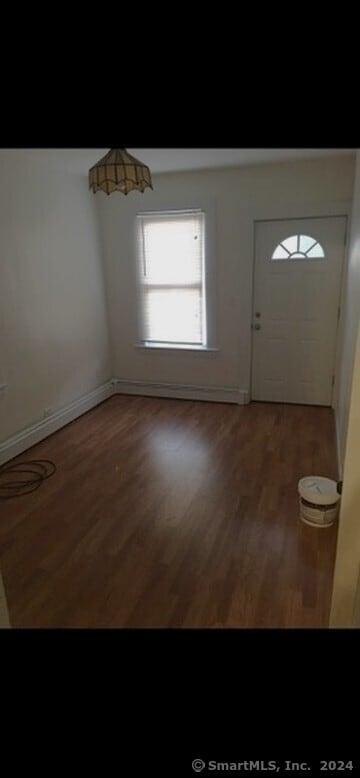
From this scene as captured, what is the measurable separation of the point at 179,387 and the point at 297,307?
163 cm

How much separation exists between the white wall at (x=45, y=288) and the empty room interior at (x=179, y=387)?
0.02 m

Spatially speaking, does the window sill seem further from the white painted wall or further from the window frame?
the white painted wall

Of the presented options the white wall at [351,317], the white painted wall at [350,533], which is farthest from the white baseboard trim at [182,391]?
the white painted wall at [350,533]

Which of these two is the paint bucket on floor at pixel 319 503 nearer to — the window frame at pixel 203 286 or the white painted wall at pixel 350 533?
the white painted wall at pixel 350 533

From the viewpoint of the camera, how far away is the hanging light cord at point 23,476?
297 cm

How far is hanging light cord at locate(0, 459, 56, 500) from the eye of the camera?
2.97 meters

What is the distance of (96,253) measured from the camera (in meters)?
4.54

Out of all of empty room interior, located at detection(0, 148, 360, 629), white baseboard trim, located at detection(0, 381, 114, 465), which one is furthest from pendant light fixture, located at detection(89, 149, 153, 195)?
white baseboard trim, located at detection(0, 381, 114, 465)

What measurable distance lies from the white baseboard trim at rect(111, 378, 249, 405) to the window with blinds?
0.53 metres
